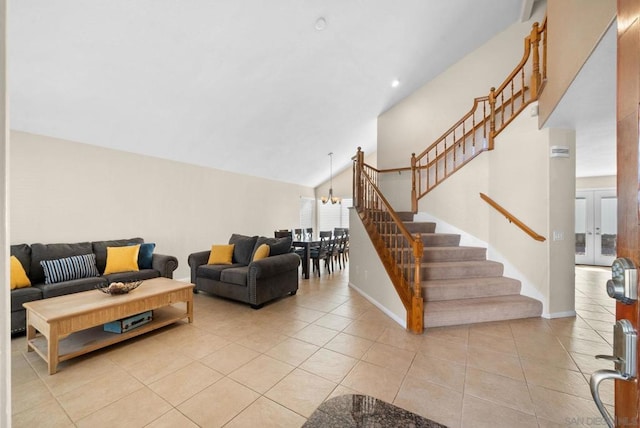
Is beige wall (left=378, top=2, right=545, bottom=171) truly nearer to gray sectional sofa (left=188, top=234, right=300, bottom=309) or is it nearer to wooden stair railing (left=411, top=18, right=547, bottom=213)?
wooden stair railing (left=411, top=18, right=547, bottom=213)

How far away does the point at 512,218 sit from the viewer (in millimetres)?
3842

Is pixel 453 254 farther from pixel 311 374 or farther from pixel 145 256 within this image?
pixel 145 256

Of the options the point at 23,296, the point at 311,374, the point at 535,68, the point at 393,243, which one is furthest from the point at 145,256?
the point at 535,68

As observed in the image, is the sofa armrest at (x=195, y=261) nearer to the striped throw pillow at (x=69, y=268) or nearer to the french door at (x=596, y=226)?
the striped throw pillow at (x=69, y=268)

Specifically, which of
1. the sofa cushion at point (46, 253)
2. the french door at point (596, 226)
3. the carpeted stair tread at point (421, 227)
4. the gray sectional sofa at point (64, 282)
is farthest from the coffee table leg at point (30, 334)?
the french door at point (596, 226)

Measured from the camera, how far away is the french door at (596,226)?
268 inches

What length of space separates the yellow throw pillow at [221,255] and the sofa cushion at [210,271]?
0.64 ft

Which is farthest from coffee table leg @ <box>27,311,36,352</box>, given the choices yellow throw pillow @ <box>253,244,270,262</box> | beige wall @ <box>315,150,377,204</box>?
beige wall @ <box>315,150,377,204</box>

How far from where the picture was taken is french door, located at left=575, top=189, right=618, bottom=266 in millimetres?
6801

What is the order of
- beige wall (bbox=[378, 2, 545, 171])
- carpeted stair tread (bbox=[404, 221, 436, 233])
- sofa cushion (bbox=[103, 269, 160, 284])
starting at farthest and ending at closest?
beige wall (bbox=[378, 2, 545, 171]) → carpeted stair tread (bbox=[404, 221, 436, 233]) → sofa cushion (bbox=[103, 269, 160, 284])

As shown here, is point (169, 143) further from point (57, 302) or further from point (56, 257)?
point (57, 302)

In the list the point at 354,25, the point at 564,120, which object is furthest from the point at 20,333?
the point at 564,120

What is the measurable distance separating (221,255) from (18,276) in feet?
7.88

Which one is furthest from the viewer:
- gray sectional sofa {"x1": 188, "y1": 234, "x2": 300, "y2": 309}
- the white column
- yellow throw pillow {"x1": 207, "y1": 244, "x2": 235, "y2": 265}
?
yellow throw pillow {"x1": 207, "y1": 244, "x2": 235, "y2": 265}
